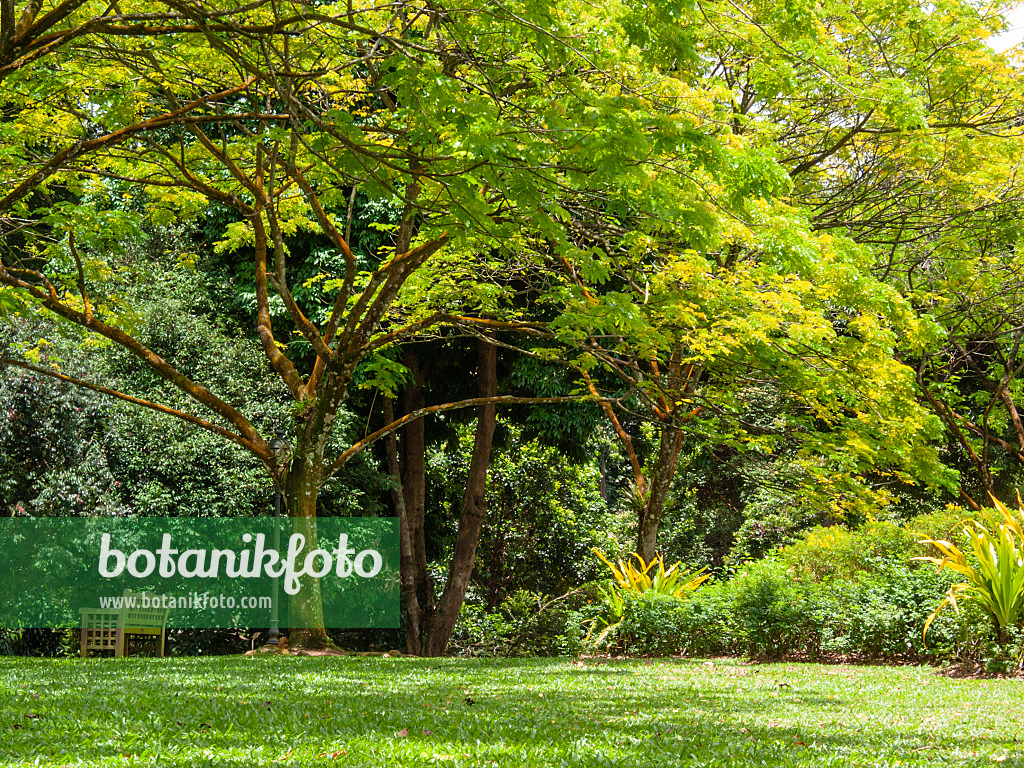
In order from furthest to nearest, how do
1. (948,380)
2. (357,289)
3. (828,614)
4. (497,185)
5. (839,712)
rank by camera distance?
(948,380), (357,289), (828,614), (839,712), (497,185)

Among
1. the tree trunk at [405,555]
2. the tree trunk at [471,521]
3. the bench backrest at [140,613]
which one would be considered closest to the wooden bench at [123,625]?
the bench backrest at [140,613]

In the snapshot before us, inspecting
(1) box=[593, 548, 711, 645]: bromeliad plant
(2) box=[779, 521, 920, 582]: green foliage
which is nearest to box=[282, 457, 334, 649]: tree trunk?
(1) box=[593, 548, 711, 645]: bromeliad plant

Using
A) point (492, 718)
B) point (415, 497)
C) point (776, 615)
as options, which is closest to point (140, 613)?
point (415, 497)

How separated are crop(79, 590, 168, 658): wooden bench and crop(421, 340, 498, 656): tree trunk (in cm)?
406

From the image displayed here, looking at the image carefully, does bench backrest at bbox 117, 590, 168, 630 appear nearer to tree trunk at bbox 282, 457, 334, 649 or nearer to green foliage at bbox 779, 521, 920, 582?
tree trunk at bbox 282, 457, 334, 649

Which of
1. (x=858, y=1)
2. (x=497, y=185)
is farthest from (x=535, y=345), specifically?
(x=497, y=185)

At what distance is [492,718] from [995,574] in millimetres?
5561

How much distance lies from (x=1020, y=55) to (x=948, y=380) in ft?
22.0

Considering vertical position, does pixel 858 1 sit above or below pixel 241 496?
above

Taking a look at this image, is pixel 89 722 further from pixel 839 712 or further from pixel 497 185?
pixel 839 712

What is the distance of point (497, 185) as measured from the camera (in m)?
5.50

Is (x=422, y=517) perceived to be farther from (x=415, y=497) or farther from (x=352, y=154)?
(x=352, y=154)

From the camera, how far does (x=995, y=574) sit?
27.5ft

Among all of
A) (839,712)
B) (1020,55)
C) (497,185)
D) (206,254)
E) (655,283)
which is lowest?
(839,712)
